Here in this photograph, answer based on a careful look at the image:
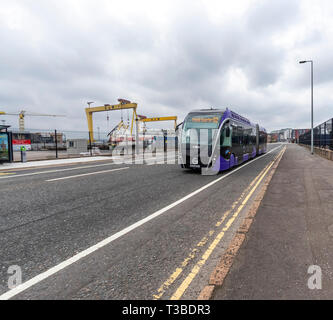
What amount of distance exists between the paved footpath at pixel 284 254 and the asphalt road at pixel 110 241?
Answer: 1.29ft

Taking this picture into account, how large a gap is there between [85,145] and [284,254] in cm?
3021

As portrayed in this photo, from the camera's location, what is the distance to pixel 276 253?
3.12 m

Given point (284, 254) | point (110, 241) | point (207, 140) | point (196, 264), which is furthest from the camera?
point (207, 140)

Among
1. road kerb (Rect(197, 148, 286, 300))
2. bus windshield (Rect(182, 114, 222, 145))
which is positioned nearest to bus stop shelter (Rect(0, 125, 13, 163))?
bus windshield (Rect(182, 114, 222, 145))

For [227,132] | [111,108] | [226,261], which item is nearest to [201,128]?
[227,132]

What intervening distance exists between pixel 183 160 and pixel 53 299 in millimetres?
9232

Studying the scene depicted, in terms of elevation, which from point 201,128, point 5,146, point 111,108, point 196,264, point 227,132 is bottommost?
point 196,264

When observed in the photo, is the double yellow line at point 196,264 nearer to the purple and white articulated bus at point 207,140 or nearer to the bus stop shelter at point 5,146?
the purple and white articulated bus at point 207,140

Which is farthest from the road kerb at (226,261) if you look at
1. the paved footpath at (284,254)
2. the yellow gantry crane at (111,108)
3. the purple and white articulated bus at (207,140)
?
the yellow gantry crane at (111,108)

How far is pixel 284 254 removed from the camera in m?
3.10

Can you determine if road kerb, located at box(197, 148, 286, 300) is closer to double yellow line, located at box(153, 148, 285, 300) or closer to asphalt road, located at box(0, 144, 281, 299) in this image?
asphalt road, located at box(0, 144, 281, 299)

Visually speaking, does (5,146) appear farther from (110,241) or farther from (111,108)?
(111,108)

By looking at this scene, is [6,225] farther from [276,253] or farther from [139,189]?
[276,253]
